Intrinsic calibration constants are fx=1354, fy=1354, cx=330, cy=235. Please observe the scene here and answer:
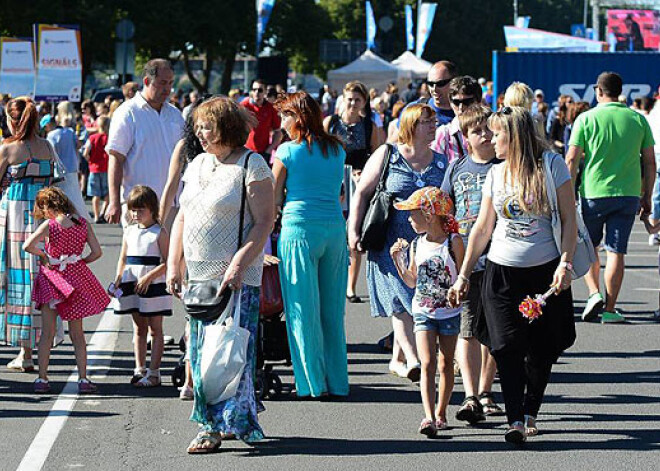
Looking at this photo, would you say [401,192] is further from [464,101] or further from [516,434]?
[516,434]

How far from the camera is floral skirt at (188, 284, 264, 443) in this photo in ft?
23.2

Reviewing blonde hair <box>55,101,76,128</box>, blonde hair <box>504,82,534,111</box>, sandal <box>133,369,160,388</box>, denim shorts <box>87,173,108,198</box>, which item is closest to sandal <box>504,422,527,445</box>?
blonde hair <box>504,82,534,111</box>

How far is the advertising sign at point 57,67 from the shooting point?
949 inches

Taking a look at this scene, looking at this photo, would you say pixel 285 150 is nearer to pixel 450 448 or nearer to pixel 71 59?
pixel 450 448

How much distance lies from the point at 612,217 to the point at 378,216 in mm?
4139

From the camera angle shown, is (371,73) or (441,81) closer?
(441,81)

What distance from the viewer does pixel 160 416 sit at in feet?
26.5

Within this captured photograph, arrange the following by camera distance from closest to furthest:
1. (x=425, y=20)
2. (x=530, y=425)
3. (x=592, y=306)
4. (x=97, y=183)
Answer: (x=530, y=425)
(x=592, y=306)
(x=97, y=183)
(x=425, y=20)

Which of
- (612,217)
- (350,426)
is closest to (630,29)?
(612,217)

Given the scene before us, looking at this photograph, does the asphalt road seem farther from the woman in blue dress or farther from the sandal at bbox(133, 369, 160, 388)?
the woman in blue dress

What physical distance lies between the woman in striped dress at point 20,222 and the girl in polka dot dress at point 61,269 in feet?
1.83

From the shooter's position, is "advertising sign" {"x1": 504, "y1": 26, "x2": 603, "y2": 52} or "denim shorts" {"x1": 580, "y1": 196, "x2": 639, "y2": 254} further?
"advertising sign" {"x1": 504, "y1": 26, "x2": 603, "y2": 52}

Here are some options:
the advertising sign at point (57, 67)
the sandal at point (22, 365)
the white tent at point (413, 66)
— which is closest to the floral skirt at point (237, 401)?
the sandal at point (22, 365)

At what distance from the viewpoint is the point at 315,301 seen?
857cm
